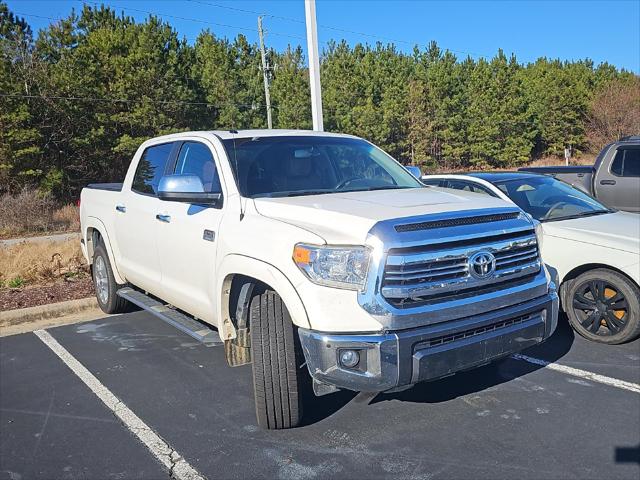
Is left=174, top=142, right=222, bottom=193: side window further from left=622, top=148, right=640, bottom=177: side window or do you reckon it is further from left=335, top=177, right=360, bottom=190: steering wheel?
left=622, top=148, right=640, bottom=177: side window

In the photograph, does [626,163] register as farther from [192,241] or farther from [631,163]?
[192,241]

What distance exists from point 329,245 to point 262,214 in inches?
28.4

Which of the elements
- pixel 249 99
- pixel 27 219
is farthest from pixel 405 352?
pixel 249 99

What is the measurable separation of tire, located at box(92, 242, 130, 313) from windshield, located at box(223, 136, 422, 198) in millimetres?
2688

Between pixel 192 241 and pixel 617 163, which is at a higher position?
pixel 617 163

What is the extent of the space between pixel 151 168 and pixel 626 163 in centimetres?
735

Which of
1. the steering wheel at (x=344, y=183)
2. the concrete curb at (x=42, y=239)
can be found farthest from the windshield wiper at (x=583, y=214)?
the concrete curb at (x=42, y=239)

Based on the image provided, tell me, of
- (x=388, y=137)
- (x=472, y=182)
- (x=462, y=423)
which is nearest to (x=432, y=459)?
(x=462, y=423)

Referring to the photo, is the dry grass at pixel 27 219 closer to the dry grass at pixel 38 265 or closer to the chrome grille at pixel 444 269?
the dry grass at pixel 38 265

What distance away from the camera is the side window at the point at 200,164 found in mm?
4240

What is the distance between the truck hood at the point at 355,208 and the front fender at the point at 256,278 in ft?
1.04

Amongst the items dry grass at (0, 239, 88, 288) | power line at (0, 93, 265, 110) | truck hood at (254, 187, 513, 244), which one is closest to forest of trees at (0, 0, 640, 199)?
power line at (0, 93, 265, 110)

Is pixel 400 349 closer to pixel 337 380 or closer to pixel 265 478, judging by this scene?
pixel 337 380

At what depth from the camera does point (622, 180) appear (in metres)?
8.90
